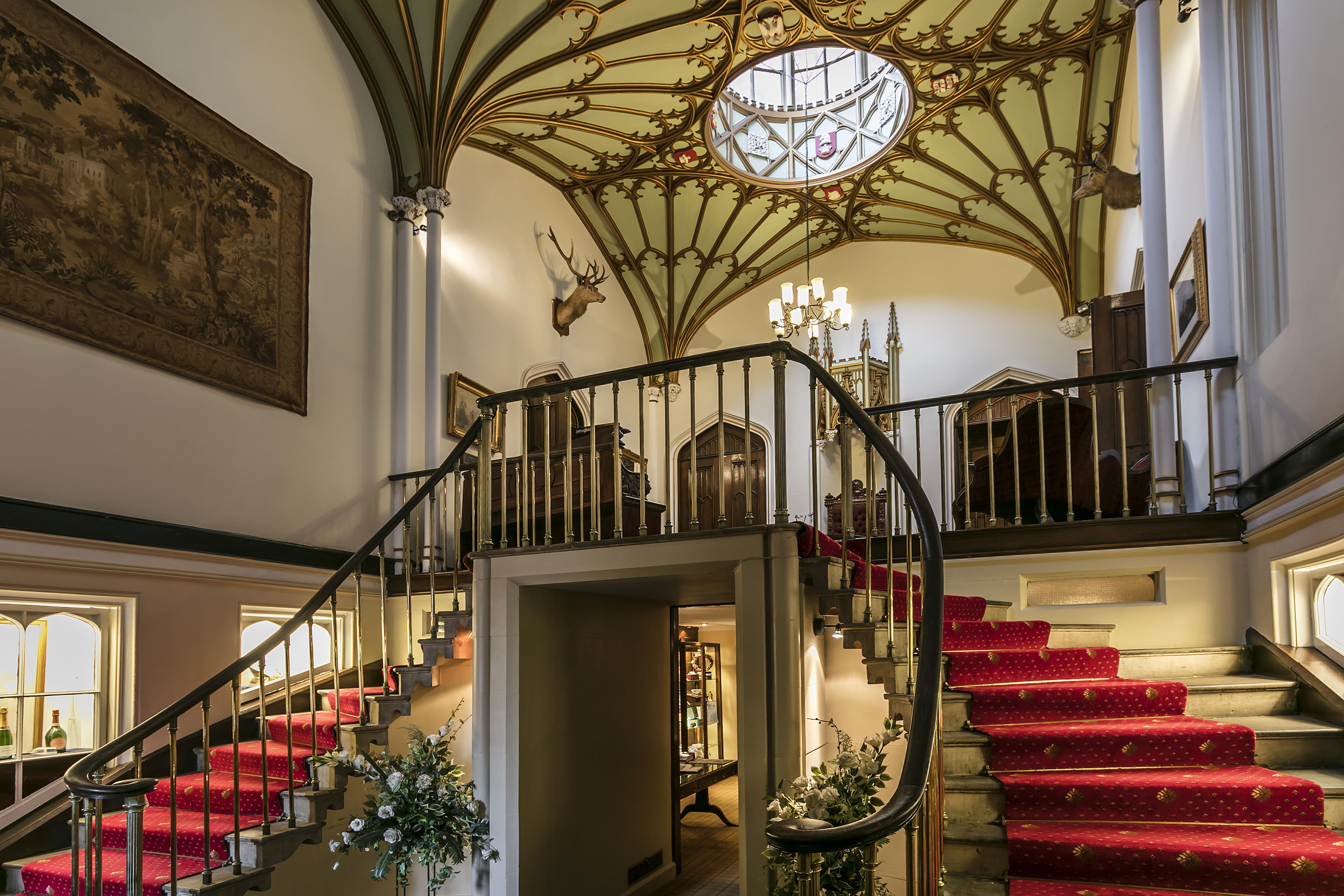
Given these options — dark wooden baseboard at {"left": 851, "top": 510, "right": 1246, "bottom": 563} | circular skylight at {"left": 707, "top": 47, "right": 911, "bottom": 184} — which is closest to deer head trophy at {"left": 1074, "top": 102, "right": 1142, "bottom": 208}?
dark wooden baseboard at {"left": 851, "top": 510, "right": 1246, "bottom": 563}

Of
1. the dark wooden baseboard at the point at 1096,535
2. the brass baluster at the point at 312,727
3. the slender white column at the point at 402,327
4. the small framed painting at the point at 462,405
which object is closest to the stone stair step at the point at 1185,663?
the dark wooden baseboard at the point at 1096,535

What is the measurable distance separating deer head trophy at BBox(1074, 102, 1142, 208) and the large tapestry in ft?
19.7

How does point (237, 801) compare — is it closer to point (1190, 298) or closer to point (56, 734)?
point (56, 734)

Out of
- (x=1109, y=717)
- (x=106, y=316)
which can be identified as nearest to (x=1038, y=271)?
(x=1109, y=717)

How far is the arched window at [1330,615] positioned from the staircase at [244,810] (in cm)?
419

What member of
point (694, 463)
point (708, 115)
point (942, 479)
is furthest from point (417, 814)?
point (708, 115)

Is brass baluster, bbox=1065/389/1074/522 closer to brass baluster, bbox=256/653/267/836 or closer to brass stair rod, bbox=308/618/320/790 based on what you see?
brass stair rod, bbox=308/618/320/790

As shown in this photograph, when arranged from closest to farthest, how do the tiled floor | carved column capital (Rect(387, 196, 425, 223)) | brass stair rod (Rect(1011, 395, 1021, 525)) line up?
brass stair rod (Rect(1011, 395, 1021, 525)), the tiled floor, carved column capital (Rect(387, 196, 425, 223))

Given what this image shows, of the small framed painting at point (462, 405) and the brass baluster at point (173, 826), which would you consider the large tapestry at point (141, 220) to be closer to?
the small framed painting at point (462, 405)

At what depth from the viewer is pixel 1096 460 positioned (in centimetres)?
534

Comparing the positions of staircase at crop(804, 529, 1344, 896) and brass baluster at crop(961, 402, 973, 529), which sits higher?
brass baluster at crop(961, 402, 973, 529)

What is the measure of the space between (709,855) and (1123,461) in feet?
14.9

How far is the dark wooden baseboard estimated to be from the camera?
16.0 feet

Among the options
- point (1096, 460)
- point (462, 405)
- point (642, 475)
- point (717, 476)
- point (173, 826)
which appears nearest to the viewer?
point (173, 826)
